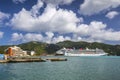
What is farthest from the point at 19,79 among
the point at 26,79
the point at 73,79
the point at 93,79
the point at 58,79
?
the point at 93,79

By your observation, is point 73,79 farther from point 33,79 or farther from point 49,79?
point 33,79

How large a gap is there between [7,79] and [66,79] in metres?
11.7

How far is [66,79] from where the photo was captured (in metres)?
42.7

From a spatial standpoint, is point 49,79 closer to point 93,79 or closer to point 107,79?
point 93,79

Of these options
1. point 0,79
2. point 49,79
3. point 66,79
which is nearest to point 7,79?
point 0,79

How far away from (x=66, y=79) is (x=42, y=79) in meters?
4.78

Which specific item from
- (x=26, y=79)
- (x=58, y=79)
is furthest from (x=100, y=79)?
(x=26, y=79)

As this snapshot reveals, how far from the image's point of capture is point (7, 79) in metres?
42.6

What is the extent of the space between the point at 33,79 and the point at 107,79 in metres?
14.6

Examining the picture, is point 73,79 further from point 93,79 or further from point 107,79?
point 107,79

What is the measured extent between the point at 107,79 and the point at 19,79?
17.4 meters

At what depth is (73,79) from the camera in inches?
1681

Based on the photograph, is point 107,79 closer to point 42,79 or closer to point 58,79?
point 58,79

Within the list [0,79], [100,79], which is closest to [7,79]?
[0,79]
